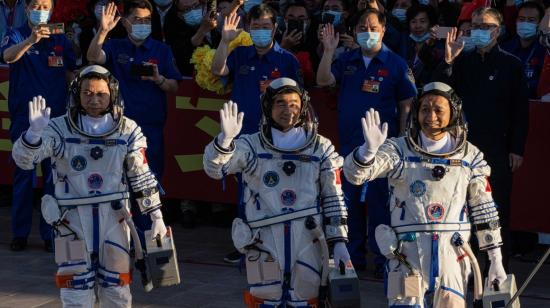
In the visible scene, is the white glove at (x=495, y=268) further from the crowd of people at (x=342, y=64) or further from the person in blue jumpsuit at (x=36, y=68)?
the person in blue jumpsuit at (x=36, y=68)

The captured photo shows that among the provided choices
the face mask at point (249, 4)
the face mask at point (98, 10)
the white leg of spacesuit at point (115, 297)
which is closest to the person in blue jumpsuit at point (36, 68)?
the face mask at point (98, 10)

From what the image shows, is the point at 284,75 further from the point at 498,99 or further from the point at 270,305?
the point at 270,305

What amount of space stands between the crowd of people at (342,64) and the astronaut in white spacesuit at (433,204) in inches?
72.7

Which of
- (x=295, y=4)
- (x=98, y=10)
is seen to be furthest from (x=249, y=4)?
(x=98, y=10)

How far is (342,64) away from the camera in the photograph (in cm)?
1098

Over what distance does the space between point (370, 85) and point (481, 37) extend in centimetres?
103

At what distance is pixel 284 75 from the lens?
11156 millimetres

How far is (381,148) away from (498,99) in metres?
2.55

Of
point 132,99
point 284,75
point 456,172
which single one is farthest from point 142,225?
point 456,172

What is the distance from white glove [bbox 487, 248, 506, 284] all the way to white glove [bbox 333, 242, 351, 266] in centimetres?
89

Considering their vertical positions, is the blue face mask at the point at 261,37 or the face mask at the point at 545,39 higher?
the blue face mask at the point at 261,37

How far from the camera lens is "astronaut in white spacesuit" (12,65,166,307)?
8641 mm

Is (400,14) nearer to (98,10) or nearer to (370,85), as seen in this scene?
(370,85)

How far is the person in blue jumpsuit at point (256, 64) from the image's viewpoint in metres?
11.1
